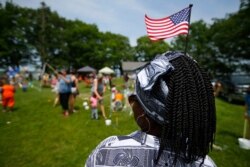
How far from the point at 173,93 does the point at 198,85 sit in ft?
0.49

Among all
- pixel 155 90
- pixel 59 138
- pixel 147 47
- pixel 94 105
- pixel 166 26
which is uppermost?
pixel 147 47

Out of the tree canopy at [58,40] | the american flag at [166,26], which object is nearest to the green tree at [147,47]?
the tree canopy at [58,40]

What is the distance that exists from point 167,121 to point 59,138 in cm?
732

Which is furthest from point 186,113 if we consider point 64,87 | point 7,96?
point 7,96

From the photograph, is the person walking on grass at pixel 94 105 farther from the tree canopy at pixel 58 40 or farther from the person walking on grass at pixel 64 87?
the tree canopy at pixel 58 40

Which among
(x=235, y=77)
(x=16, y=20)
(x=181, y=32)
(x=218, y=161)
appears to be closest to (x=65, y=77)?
(x=218, y=161)

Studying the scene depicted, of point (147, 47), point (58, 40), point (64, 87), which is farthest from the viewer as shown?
point (147, 47)

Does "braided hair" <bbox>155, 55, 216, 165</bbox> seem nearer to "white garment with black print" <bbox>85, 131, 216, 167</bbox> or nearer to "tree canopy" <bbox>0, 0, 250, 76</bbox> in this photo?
"white garment with black print" <bbox>85, 131, 216, 167</bbox>

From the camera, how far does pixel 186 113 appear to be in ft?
3.64

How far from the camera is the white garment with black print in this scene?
1.08 metres

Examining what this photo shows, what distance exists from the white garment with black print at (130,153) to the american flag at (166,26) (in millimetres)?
2553

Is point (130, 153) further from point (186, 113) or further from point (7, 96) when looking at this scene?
point (7, 96)

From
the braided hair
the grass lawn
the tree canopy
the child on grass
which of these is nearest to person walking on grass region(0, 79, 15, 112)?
the grass lawn

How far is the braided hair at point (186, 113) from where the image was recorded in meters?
1.10
